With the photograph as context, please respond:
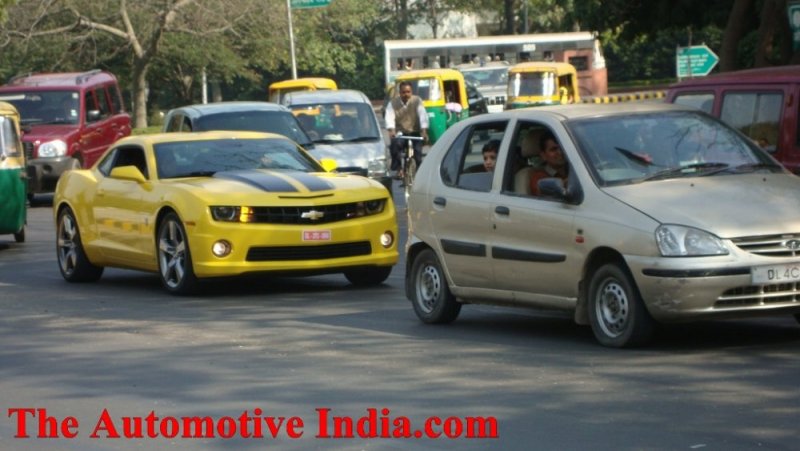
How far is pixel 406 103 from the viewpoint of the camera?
1025 inches

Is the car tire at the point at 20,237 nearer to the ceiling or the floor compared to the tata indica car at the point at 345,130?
nearer to the floor

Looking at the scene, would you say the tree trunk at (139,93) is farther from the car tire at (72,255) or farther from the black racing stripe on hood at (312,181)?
the black racing stripe on hood at (312,181)

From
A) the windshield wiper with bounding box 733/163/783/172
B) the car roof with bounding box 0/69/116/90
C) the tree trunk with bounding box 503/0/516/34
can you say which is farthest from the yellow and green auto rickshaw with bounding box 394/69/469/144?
the windshield wiper with bounding box 733/163/783/172

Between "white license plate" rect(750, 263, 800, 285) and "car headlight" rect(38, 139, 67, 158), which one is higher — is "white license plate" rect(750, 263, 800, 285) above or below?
above

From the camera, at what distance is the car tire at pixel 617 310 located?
33.1ft

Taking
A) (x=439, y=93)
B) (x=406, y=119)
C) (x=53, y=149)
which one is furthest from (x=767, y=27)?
(x=439, y=93)

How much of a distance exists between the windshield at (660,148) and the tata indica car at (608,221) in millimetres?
11

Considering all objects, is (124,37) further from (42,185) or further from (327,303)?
(327,303)

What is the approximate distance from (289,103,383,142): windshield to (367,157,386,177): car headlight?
0.58 meters

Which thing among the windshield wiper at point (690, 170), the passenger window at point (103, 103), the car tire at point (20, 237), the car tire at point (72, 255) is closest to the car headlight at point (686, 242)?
the windshield wiper at point (690, 170)

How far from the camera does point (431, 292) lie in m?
12.4

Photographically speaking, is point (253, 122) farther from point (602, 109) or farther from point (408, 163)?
point (602, 109)

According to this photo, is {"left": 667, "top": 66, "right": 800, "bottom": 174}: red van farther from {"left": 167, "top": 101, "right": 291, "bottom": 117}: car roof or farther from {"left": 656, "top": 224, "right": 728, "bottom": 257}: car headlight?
{"left": 167, "top": 101, "right": 291, "bottom": 117}: car roof

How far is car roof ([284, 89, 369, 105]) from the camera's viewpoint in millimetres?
27316
